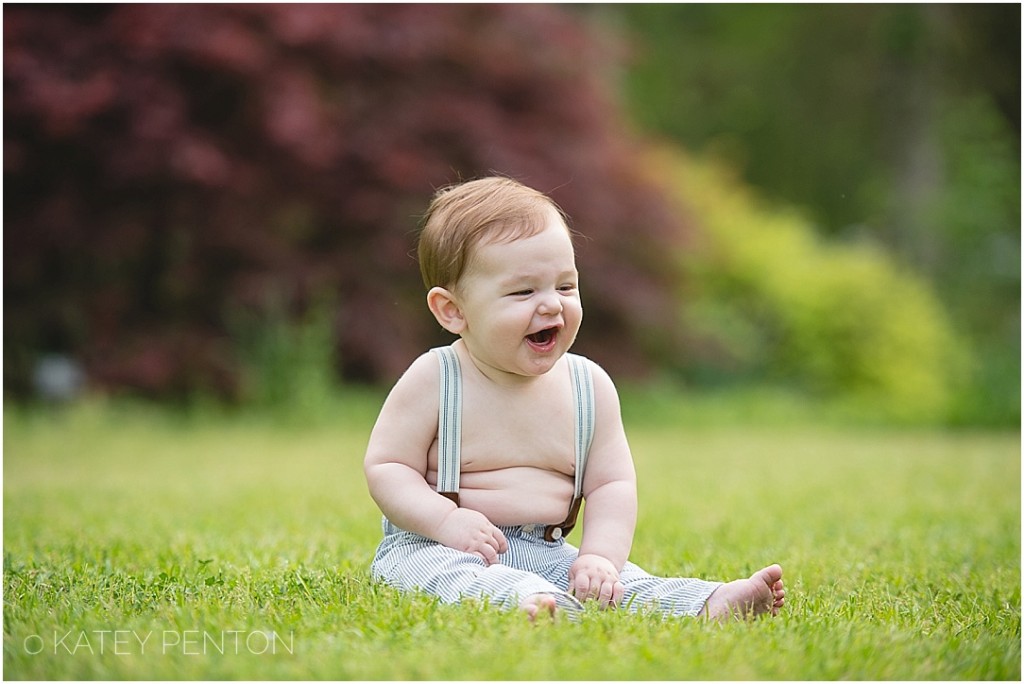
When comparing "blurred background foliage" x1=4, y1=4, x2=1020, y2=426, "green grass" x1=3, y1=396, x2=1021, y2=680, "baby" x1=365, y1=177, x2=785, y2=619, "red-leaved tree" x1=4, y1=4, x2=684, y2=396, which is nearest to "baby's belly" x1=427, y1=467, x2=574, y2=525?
"baby" x1=365, y1=177, x2=785, y2=619

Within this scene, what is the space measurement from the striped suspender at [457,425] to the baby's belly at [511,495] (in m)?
0.04

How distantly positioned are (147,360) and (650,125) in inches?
444

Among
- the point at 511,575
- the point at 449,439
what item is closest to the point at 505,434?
the point at 449,439

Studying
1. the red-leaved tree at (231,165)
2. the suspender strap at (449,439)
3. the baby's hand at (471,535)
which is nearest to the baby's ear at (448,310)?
the suspender strap at (449,439)

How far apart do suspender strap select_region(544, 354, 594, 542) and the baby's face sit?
0.51 ft

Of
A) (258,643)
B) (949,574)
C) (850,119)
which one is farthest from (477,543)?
(850,119)

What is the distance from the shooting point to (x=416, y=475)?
2660 millimetres

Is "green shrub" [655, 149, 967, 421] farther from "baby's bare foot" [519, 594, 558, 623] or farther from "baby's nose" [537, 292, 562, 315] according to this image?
"baby's bare foot" [519, 594, 558, 623]

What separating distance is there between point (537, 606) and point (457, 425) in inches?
22.8

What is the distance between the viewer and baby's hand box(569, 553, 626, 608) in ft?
8.07

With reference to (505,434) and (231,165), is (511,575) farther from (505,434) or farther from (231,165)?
(231,165)

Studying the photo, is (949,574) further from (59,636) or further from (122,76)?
(122,76)

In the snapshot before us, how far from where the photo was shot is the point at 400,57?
389 inches

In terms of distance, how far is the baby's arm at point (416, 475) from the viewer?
2557 mm
